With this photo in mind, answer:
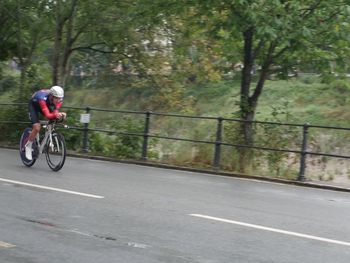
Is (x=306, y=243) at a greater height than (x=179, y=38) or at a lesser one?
lesser

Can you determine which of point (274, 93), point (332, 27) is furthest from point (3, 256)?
point (274, 93)

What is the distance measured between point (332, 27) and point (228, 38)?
3.06m

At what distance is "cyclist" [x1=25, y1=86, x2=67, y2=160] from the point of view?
40.7ft

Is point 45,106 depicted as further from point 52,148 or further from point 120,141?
point 120,141

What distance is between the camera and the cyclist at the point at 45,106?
12391 millimetres

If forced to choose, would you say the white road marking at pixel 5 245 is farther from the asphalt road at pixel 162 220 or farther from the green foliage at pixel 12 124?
the green foliage at pixel 12 124

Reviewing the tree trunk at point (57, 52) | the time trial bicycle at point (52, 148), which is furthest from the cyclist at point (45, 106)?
the tree trunk at point (57, 52)

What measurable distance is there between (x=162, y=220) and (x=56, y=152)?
5.11 meters

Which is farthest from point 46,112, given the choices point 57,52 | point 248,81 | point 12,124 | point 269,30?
point 57,52

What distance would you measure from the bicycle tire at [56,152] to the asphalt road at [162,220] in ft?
0.75

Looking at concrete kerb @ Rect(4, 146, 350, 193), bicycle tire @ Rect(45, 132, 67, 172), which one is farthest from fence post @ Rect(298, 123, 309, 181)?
bicycle tire @ Rect(45, 132, 67, 172)

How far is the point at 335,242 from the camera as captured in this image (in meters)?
7.23

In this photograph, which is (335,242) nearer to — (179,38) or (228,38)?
(228,38)

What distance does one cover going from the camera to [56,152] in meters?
12.5
